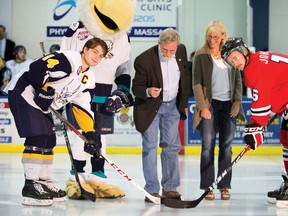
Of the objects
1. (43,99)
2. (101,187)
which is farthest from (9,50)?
(43,99)

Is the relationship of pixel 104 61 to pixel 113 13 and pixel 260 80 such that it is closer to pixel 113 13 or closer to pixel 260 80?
pixel 113 13

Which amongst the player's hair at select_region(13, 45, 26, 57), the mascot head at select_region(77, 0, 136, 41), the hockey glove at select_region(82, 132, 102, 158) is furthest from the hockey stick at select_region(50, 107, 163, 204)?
the player's hair at select_region(13, 45, 26, 57)

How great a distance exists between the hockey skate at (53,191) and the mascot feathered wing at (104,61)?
0.40ft

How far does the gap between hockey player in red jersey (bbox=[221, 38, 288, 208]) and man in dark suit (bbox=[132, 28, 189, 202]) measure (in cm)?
54

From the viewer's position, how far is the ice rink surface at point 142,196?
5.07 metres

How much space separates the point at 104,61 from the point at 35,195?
112cm

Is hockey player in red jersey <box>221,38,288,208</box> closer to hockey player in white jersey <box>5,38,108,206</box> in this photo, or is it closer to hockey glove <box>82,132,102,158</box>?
hockey player in white jersey <box>5,38,108,206</box>

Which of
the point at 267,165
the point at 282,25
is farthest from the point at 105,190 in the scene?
the point at 282,25

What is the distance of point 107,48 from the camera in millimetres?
5301

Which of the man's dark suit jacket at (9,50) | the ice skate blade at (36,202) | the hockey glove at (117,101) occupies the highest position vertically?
the man's dark suit jacket at (9,50)

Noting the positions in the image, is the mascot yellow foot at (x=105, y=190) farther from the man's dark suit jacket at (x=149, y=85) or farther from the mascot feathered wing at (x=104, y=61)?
the man's dark suit jacket at (x=149, y=85)

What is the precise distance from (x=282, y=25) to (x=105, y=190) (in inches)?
280

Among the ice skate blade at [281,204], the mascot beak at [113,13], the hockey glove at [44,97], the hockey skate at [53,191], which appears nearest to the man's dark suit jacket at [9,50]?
the mascot beak at [113,13]

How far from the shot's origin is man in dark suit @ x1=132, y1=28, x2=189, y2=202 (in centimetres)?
556
